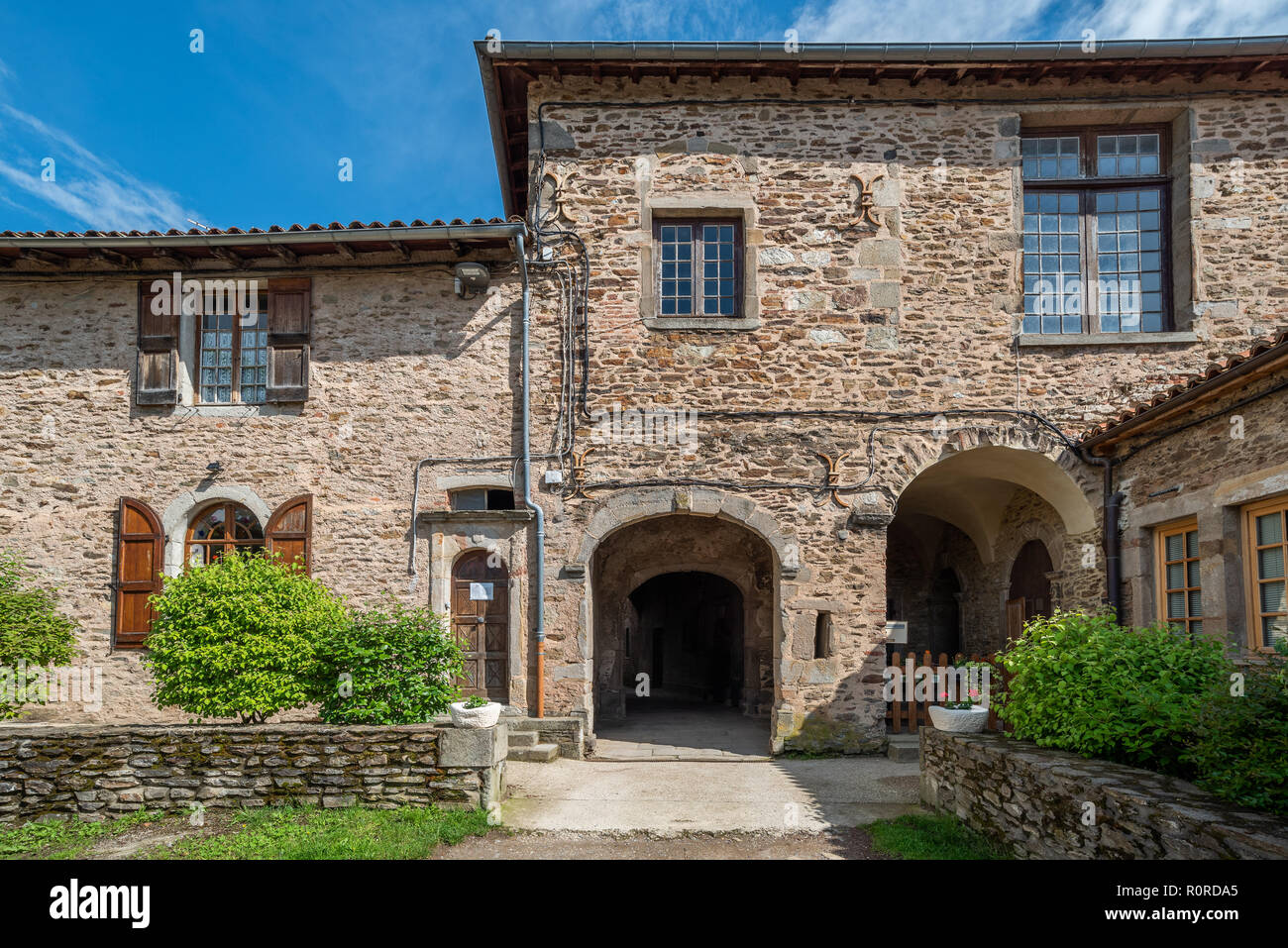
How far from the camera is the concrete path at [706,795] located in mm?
6352

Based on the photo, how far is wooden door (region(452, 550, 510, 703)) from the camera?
9531 mm

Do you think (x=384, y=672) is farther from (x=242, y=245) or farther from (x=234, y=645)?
(x=242, y=245)

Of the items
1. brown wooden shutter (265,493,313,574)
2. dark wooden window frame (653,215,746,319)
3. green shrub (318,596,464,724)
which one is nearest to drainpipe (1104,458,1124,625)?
dark wooden window frame (653,215,746,319)

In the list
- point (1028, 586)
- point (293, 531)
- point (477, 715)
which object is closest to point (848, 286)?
point (1028, 586)

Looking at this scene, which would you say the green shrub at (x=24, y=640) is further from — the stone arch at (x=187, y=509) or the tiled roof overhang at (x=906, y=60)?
the tiled roof overhang at (x=906, y=60)

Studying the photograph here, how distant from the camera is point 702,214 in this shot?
32.0 feet

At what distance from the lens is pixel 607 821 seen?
6.38 meters

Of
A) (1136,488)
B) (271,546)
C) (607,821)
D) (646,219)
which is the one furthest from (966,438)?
(271,546)

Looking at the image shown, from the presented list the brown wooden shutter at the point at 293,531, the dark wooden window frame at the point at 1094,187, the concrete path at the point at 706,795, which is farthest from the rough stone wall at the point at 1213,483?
the brown wooden shutter at the point at 293,531

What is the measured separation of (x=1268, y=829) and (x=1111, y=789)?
0.85 metres

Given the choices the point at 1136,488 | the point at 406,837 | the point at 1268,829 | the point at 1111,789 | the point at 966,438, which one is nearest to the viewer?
the point at 1268,829

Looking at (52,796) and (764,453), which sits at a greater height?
(764,453)

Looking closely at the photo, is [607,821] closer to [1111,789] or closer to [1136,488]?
[1111,789]

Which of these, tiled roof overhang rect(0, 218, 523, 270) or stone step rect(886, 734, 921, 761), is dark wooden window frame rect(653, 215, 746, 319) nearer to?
→ tiled roof overhang rect(0, 218, 523, 270)
